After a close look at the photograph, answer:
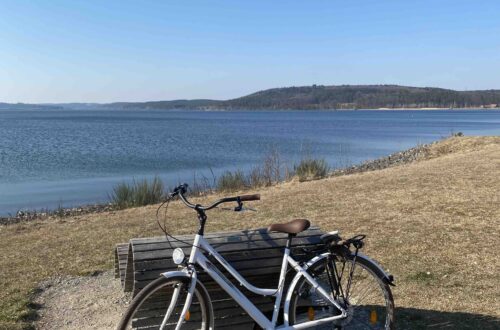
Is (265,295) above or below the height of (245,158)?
above

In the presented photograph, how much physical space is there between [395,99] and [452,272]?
183 m

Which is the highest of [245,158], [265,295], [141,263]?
[141,263]

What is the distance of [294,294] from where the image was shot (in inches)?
156

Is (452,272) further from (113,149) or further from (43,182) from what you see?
(113,149)

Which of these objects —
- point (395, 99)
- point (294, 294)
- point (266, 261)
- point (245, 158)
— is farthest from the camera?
point (395, 99)

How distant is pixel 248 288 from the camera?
154 inches

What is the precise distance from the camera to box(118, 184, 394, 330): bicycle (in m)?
3.63

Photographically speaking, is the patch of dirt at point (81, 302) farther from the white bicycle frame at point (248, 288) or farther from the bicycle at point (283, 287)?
the white bicycle frame at point (248, 288)

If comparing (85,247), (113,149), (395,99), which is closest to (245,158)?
(113,149)

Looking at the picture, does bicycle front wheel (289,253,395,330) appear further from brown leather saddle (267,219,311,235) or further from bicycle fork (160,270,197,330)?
bicycle fork (160,270,197,330)

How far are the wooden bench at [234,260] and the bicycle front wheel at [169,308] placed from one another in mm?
229

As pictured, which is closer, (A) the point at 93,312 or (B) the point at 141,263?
(B) the point at 141,263

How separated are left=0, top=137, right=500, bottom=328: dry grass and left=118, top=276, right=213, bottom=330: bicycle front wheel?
210 centimetres

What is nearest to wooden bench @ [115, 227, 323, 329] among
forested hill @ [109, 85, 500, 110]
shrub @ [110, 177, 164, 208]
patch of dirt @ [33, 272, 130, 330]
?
patch of dirt @ [33, 272, 130, 330]
